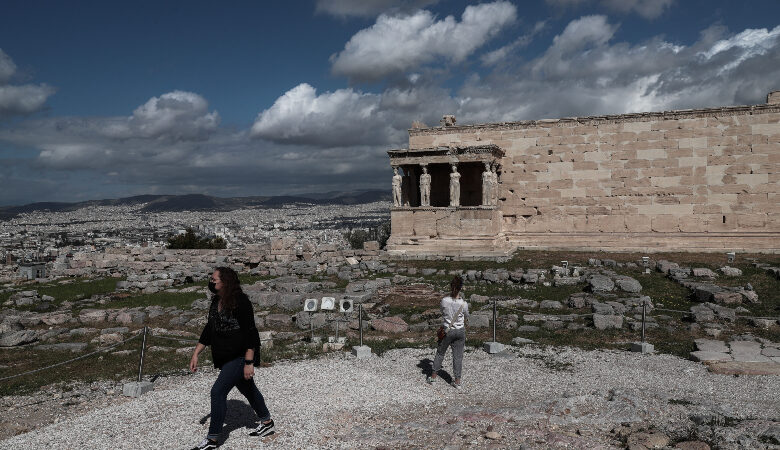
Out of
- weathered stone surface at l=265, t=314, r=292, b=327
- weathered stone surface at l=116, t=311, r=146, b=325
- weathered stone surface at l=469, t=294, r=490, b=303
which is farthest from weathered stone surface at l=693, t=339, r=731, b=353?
weathered stone surface at l=116, t=311, r=146, b=325

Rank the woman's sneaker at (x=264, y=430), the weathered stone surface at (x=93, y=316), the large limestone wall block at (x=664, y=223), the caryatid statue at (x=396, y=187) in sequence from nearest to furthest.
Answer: the woman's sneaker at (x=264, y=430), the weathered stone surface at (x=93, y=316), the large limestone wall block at (x=664, y=223), the caryatid statue at (x=396, y=187)

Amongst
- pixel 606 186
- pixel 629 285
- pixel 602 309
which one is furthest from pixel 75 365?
pixel 606 186

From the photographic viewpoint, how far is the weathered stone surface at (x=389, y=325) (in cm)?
1231

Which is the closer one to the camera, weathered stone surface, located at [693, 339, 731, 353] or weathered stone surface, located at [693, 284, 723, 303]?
weathered stone surface, located at [693, 339, 731, 353]

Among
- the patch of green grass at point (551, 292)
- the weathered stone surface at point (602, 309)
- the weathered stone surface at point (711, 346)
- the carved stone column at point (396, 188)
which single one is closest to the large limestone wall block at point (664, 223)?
the patch of green grass at point (551, 292)

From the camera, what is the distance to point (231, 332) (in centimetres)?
587

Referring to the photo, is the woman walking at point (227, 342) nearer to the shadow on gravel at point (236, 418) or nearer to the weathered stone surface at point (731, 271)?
the shadow on gravel at point (236, 418)

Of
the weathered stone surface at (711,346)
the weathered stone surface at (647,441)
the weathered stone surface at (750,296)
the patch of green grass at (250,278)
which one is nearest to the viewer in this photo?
the weathered stone surface at (647,441)

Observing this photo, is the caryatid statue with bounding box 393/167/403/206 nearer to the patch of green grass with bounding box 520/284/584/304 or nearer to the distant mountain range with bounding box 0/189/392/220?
the patch of green grass with bounding box 520/284/584/304

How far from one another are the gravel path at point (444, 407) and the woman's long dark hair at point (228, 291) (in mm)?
1643

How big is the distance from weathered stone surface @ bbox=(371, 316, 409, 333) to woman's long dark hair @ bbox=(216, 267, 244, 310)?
22.3 feet

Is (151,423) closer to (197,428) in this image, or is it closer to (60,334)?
(197,428)

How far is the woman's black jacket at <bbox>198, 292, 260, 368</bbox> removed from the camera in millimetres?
5871

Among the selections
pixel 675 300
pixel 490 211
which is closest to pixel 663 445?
pixel 675 300
